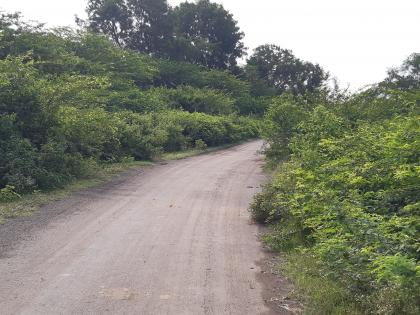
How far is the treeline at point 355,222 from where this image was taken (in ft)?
17.2

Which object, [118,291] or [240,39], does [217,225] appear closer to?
[118,291]

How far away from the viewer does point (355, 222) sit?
619 centimetres

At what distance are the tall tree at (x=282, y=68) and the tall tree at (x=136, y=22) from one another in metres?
16.8

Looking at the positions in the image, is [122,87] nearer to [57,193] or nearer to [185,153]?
[185,153]

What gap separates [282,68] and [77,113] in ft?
192

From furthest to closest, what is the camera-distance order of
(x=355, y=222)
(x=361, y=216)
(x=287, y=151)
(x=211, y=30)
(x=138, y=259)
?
(x=211, y=30)
(x=287, y=151)
(x=138, y=259)
(x=361, y=216)
(x=355, y=222)

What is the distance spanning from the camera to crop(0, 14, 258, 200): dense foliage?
14.4m

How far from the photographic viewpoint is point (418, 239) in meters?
5.43

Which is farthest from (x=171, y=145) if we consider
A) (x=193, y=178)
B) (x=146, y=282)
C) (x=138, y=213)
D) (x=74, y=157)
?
(x=146, y=282)

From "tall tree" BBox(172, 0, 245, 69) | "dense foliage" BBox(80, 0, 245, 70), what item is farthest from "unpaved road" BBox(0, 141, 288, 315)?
"tall tree" BBox(172, 0, 245, 69)

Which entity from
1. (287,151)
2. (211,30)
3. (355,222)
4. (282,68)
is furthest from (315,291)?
(282,68)

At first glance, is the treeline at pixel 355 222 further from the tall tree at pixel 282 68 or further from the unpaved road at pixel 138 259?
the tall tree at pixel 282 68

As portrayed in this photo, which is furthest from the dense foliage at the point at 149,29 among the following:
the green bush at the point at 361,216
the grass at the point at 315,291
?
the grass at the point at 315,291

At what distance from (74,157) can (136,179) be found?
2.43 meters
